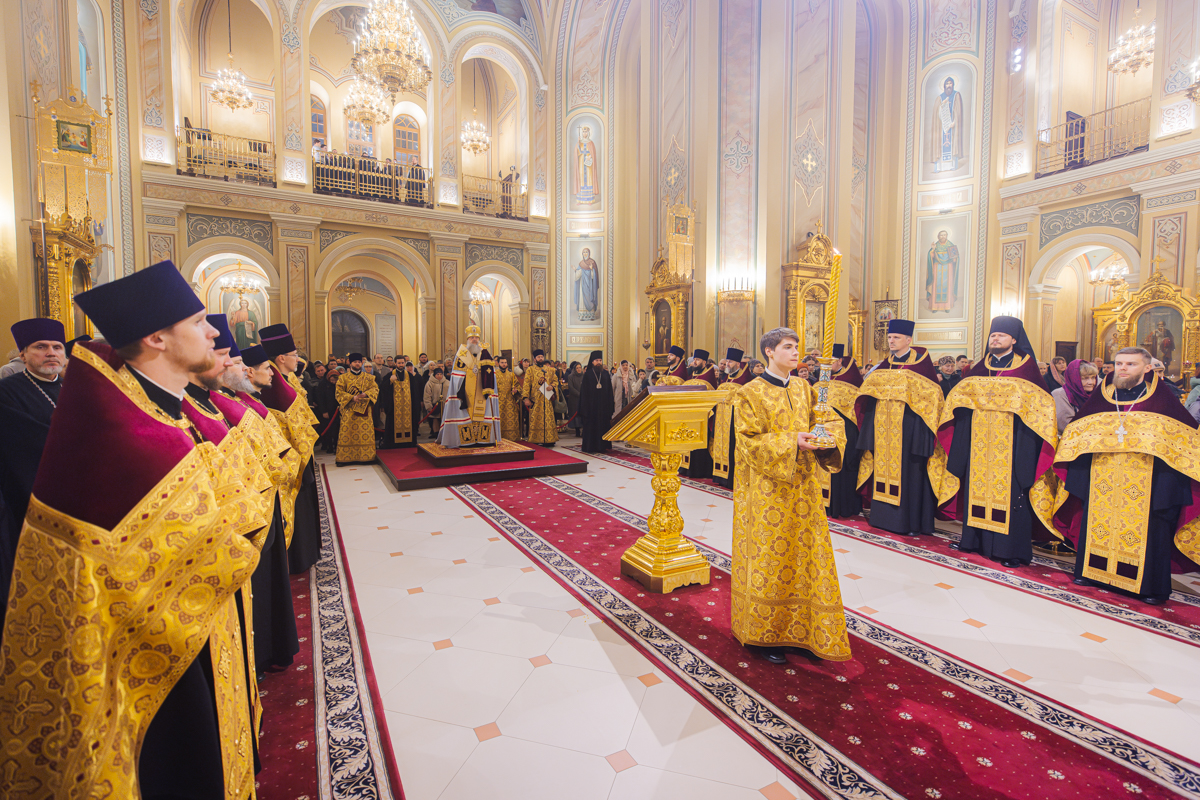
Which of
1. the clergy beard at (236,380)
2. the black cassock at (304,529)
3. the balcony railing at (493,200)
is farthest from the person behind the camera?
the balcony railing at (493,200)

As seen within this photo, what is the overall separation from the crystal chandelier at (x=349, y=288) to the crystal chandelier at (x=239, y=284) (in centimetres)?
243

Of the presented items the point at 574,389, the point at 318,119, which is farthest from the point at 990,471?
the point at 318,119

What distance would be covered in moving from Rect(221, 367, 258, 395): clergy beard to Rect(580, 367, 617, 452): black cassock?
7795 millimetres

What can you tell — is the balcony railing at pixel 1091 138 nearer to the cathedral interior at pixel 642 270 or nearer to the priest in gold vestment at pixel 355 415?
the cathedral interior at pixel 642 270

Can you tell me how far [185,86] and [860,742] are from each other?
65.4ft

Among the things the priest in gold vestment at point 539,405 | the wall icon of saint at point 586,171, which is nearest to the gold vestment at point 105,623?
the priest in gold vestment at point 539,405

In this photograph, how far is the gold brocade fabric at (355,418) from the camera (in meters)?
9.16

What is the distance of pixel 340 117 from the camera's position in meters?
18.6

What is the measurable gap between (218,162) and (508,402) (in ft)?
31.0

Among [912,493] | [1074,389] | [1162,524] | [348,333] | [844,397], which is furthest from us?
[348,333]

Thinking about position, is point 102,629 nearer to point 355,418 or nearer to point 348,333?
point 355,418

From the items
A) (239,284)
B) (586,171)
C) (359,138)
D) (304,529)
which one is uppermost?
(359,138)

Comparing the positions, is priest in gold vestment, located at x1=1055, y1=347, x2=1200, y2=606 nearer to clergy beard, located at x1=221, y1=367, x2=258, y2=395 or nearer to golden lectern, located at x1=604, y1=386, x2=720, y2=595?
golden lectern, located at x1=604, y1=386, x2=720, y2=595

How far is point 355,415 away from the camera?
9344mm
